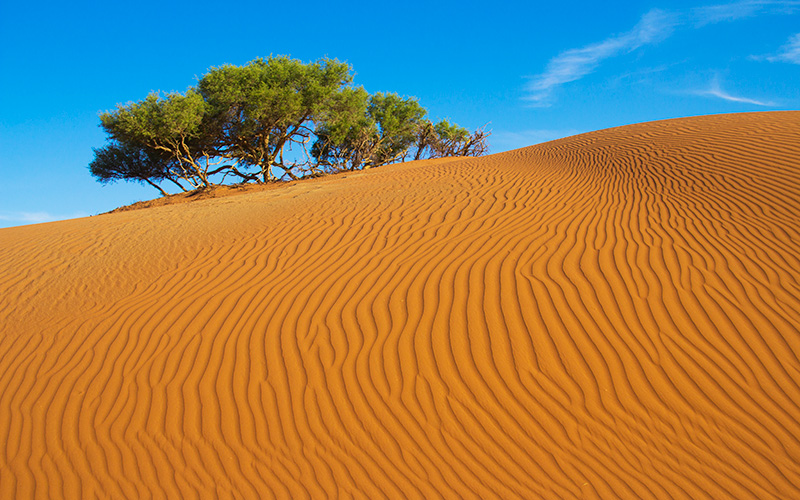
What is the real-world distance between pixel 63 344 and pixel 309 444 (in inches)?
119

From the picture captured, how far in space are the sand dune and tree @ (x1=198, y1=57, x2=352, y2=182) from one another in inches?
554

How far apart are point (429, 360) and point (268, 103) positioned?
58.4ft

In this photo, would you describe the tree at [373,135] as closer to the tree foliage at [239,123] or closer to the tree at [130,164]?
the tree foliage at [239,123]

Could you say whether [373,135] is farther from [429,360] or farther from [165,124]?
[429,360]

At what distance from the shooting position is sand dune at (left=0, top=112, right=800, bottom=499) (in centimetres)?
286

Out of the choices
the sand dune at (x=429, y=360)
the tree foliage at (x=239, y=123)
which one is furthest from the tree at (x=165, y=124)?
the sand dune at (x=429, y=360)

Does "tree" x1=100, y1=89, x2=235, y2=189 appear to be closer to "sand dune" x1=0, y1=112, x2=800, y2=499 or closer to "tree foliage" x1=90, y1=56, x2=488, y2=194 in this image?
"tree foliage" x1=90, y1=56, x2=488, y2=194

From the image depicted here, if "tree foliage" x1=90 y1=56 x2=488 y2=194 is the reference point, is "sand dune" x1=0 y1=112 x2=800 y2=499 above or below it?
below

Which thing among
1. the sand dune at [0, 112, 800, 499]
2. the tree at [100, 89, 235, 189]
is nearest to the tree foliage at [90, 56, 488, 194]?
the tree at [100, 89, 235, 189]

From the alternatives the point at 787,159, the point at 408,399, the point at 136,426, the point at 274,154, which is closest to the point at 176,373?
the point at 136,426

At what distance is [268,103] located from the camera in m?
18.8

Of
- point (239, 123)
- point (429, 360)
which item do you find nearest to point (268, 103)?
point (239, 123)

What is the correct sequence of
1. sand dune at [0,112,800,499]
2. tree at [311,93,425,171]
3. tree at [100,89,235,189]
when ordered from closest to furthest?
sand dune at [0,112,800,499] < tree at [100,89,235,189] < tree at [311,93,425,171]

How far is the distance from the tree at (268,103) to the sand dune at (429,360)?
14078 millimetres
